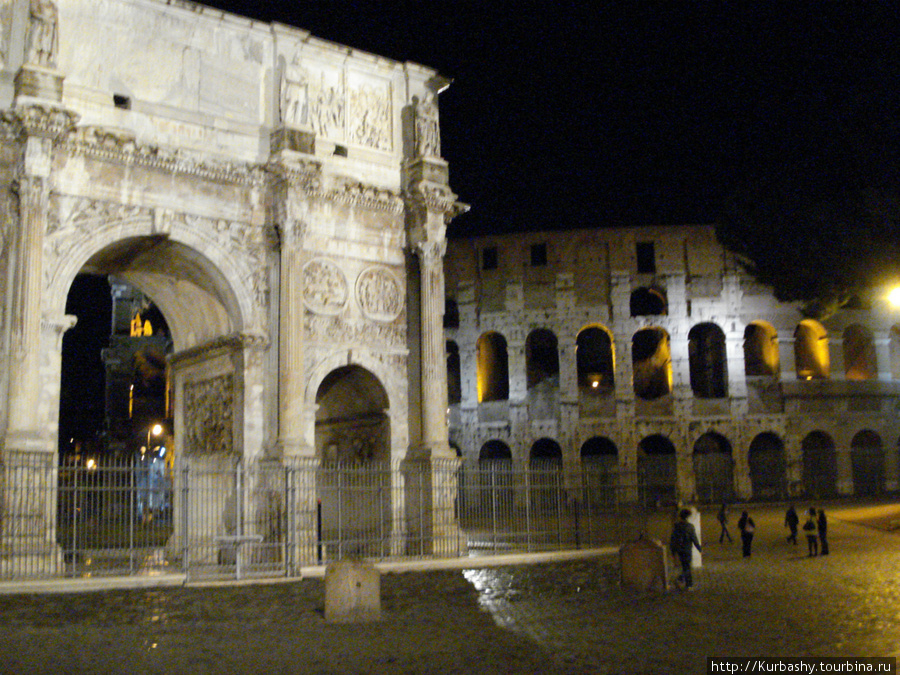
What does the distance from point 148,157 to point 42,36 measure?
2526 millimetres

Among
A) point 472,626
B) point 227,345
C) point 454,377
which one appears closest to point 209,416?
point 227,345

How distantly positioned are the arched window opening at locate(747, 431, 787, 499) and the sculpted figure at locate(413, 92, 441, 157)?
2111cm

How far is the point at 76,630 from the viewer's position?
9867mm

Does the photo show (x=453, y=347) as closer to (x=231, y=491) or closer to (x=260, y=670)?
(x=231, y=491)

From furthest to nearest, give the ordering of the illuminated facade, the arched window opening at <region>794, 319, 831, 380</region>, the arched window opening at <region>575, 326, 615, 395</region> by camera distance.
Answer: the arched window opening at <region>575, 326, 615, 395</region> < the arched window opening at <region>794, 319, 831, 380</region> < the illuminated facade

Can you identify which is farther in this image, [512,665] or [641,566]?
[641,566]

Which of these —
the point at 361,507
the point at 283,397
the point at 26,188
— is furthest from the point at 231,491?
the point at 26,188

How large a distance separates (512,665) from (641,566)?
16.3 feet

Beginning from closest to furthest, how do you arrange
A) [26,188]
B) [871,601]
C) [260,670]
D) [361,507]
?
[260,670]
[871,601]
[26,188]
[361,507]

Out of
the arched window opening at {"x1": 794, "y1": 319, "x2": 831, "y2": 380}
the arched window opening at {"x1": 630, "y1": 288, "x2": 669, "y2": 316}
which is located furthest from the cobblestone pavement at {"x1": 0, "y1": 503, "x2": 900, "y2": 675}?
the arched window opening at {"x1": 630, "y1": 288, "x2": 669, "y2": 316}

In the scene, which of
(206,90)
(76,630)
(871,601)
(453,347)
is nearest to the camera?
(76,630)

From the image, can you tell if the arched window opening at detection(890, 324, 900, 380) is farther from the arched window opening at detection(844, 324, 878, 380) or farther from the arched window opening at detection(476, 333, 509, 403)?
the arched window opening at detection(476, 333, 509, 403)

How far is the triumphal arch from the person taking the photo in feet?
48.4

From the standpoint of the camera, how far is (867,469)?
34812 mm
